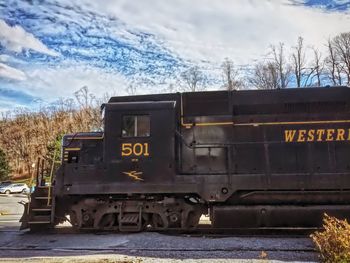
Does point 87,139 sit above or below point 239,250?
above

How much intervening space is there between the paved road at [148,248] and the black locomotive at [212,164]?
26.5 inches

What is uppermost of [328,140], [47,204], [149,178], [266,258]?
[328,140]

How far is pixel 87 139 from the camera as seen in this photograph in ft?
32.9

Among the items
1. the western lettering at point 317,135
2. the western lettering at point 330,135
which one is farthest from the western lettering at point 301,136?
the western lettering at point 330,135

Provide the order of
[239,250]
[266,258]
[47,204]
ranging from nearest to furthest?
[266,258]
[239,250]
[47,204]

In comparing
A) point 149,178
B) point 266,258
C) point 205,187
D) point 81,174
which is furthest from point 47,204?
point 266,258

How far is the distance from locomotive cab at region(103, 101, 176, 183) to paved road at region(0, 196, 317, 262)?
151cm

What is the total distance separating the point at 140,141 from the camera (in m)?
9.59

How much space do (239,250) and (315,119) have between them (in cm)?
393

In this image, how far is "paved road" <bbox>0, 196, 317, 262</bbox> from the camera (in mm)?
7047

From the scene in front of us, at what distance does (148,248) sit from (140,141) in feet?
9.11

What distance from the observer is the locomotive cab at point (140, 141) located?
9.48 meters

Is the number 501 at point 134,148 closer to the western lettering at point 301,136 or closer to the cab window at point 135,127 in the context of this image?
the cab window at point 135,127

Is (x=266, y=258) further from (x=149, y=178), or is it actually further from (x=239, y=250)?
(x=149, y=178)
